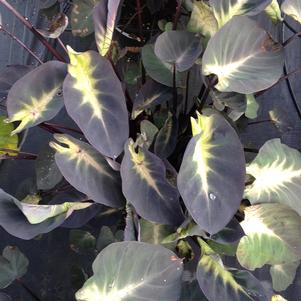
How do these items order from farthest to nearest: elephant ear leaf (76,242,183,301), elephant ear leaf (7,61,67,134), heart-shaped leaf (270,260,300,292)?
heart-shaped leaf (270,260,300,292)
elephant ear leaf (7,61,67,134)
elephant ear leaf (76,242,183,301)

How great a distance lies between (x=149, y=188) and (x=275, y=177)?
275 mm

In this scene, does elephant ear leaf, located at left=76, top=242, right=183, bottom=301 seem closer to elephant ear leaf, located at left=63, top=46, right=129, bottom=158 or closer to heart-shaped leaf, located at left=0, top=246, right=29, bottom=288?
elephant ear leaf, located at left=63, top=46, right=129, bottom=158

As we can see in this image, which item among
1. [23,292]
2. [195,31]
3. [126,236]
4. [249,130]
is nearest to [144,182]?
[126,236]

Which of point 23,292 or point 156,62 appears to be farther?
point 23,292

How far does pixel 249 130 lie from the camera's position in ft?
5.28

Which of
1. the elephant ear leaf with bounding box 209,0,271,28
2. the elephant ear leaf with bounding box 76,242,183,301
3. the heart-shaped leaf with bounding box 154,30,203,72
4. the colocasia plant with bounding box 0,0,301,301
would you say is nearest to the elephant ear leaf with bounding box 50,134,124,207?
the colocasia plant with bounding box 0,0,301,301

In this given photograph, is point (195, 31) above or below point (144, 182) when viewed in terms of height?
above

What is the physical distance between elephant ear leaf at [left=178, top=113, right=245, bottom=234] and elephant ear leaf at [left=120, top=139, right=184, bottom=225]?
3.6 inches

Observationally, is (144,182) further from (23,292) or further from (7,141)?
(23,292)

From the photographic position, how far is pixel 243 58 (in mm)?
988

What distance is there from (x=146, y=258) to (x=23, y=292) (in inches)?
35.3

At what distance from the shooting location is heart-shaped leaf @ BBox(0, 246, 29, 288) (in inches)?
44.5

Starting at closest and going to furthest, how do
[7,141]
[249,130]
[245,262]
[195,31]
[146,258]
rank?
1. [146,258]
2. [245,262]
3. [195,31]
4. [7,141]
5. [249,130]

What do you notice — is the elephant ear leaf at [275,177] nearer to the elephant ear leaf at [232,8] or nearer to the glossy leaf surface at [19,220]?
the elephant ear leaf at [232,8]
